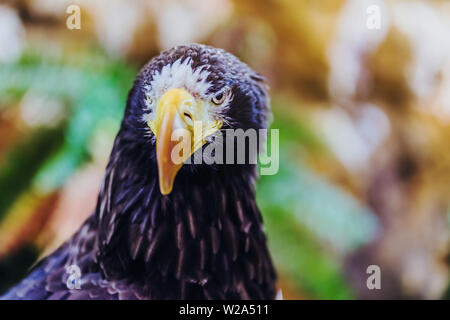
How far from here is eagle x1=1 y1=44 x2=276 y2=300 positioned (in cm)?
94

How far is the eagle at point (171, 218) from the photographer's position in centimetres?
94

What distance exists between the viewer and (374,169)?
1490 mm

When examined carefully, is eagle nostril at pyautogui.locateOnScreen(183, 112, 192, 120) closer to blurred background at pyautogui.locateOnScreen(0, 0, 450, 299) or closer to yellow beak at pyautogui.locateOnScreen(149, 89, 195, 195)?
yellow beak at pyautogui.locateOnScreen(149, 89, 195, 195)

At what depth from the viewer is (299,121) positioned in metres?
1.41

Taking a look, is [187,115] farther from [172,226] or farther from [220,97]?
[172,226]

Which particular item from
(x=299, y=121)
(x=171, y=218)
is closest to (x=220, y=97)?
(x=171, y=218)

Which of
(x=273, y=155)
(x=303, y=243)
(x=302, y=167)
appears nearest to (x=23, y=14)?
(x=273, y=155)

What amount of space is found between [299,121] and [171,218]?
60 centimetres

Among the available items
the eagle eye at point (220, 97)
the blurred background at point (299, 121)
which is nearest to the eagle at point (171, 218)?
the eagle eye at point (220, 97)

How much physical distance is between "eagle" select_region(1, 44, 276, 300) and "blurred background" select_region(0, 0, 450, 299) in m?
0.24

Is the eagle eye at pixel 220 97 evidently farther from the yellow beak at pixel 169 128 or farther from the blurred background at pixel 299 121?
the blurred background at pixel 299 121

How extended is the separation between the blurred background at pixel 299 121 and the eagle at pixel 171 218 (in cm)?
24
